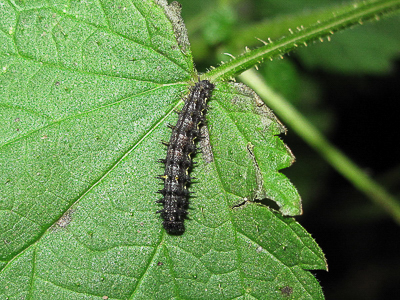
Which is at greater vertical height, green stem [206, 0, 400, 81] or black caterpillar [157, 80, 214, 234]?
green stem [206, 0, 400, 81]

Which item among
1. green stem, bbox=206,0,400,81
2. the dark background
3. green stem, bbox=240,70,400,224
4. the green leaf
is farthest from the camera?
the dark background

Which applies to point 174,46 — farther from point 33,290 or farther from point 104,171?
point 33,290

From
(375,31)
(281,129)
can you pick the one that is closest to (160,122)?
(281,129)

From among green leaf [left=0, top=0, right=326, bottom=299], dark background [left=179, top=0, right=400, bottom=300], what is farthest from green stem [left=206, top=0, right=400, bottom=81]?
dark background [left=179, top=0, right=400, bottom=300]

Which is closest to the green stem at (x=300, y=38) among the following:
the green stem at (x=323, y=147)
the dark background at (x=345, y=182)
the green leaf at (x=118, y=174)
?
the green leaf at (x=118, y=174)

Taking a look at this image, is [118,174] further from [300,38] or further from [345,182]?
[345,182]

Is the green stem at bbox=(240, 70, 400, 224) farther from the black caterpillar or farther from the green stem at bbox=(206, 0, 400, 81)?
the black caterpillar
